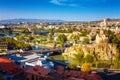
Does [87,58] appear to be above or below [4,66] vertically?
below

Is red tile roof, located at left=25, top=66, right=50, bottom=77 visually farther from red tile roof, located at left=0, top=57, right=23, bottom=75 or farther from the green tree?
the green tree

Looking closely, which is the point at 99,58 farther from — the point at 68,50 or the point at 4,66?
the point at 4,66

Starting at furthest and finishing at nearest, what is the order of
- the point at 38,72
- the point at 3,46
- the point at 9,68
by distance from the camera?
1. the point at 3,46
2. the point at 38,72
3. the point at 9,68

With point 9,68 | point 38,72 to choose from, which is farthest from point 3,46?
point 38,72

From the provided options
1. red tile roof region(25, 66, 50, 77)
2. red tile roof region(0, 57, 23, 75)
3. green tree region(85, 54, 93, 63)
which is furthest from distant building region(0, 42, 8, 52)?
red tile roof region(25, 66, 50, 77)

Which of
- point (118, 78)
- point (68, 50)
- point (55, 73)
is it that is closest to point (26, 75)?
point (55, 73)

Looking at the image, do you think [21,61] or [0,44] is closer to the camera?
[21,61]

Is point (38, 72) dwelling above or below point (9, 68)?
below

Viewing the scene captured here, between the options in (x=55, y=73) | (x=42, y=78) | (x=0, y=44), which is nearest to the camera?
(x=42, y=78)

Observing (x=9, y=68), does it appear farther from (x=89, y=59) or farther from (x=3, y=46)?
(x=3, y=46)

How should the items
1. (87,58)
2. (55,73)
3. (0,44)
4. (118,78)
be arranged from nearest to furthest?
1. (55,73)
2. (118,78)
3. (87,58)
4. (0,44)

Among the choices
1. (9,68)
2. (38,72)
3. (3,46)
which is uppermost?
(9,68)
